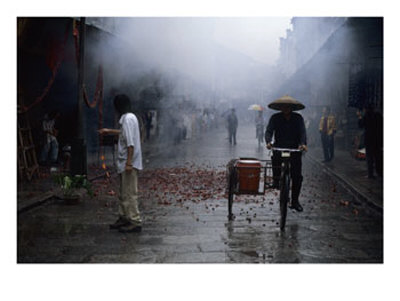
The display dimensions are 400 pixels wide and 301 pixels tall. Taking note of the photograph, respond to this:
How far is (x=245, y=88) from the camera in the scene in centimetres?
1241

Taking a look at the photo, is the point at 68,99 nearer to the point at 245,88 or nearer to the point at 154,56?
the point at 154,56

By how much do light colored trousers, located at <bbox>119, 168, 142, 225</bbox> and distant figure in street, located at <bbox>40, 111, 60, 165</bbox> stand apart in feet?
16.4

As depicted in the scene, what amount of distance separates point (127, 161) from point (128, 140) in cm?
21

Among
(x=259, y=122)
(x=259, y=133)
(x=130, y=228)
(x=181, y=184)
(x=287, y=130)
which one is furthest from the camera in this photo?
(x=259, y=122)

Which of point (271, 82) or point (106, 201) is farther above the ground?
point (271, 82)

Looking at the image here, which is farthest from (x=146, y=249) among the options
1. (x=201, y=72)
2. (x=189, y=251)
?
(x=201, y=72)

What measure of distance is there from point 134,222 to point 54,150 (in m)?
5.30

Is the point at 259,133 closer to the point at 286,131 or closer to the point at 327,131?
the point at 327,131

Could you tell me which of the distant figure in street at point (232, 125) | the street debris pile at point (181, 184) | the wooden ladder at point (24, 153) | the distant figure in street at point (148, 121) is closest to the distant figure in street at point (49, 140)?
the wooden ladder at point (24, 153)

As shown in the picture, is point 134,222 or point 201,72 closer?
point 134,222

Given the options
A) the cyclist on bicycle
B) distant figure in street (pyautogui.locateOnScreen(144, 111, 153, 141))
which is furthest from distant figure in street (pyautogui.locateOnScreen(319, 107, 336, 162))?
distant figure in street (pyautogui.locateOnScreen(144, 111, 153, 141))

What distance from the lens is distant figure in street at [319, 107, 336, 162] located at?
34.9 feet

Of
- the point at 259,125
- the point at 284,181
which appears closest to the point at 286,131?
the point at 284,181

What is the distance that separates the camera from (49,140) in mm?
9656
